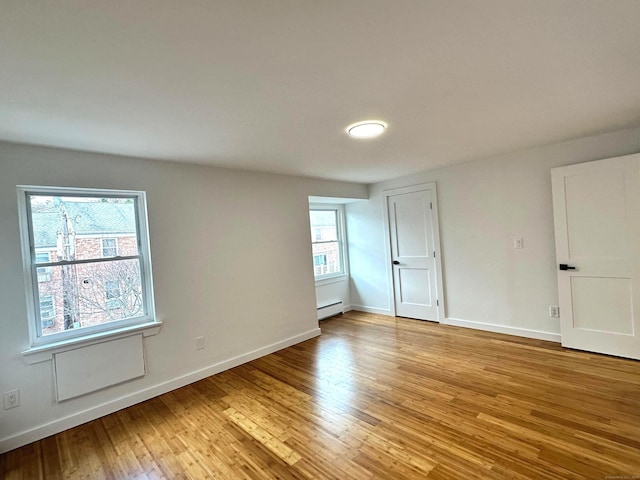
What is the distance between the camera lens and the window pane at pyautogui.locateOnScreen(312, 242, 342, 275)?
5293 mm

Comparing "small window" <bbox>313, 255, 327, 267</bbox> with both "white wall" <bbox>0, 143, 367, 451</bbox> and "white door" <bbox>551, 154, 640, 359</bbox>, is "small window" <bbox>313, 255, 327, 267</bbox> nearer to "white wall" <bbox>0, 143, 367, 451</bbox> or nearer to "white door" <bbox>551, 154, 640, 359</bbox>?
Answer: "white wall" <bbox>0, 143, 367, 451</bbox>

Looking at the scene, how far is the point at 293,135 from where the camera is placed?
2.52 m

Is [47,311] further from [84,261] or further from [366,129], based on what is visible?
[366,129]

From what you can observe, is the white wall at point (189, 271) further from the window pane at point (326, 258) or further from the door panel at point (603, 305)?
the door panel at point (603, 305)

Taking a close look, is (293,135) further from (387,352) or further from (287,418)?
(387,352)

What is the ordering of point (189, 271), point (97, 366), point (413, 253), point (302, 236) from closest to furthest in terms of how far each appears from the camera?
1. point (97, 366)
2. point (189, 271)
3. point (302, 236)
4. point (413, 253)

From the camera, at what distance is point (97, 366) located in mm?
2564

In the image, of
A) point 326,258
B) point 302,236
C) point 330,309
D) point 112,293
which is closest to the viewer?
point 112,293

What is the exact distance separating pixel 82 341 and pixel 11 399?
0.53 meters

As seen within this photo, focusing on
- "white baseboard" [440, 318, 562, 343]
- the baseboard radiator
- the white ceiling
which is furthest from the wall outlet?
"white baseboard" [440, 318, 562, 343]

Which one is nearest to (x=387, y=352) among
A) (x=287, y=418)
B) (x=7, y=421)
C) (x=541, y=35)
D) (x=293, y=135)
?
(x=287, y=418)

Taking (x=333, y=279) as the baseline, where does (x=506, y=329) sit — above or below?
below

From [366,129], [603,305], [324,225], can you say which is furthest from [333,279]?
[603,305]

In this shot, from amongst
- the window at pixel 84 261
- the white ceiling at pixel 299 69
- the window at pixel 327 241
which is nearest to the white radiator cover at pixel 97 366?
the window at pixel 84 261
